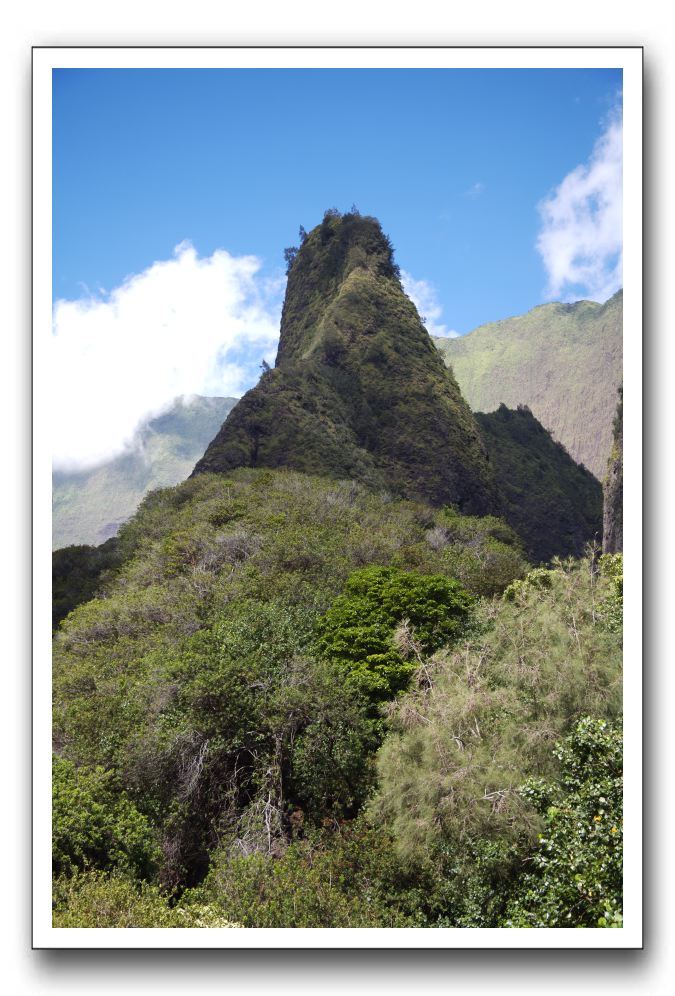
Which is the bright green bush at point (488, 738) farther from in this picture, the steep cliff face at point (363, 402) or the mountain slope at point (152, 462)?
the steep cliff face at point (363, 402)

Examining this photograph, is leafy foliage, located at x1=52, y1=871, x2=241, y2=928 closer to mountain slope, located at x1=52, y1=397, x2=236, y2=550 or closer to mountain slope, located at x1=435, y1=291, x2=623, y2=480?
mountain slope, located at x1=52, y1=397, x2=236, y2=550

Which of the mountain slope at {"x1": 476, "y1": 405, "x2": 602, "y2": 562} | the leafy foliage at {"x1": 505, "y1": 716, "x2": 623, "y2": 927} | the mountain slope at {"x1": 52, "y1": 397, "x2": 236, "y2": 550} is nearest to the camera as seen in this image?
the leafy foliage at {"x1": 505, "y1": 716, "x2": 623, "y2": 927}

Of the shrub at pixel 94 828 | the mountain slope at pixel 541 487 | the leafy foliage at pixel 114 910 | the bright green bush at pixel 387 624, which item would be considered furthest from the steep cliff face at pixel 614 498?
the mountain slope at pixel 541 487

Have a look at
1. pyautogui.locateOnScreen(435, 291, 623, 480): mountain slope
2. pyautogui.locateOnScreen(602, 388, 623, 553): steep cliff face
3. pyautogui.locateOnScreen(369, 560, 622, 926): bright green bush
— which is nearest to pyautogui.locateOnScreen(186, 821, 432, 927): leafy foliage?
pyautogui.locateOnScreen(369, 560, 622, 926): bright green bush

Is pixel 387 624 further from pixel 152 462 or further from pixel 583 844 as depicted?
pixel 152 462

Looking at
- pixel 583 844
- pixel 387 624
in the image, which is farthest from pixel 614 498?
pixel 583 844

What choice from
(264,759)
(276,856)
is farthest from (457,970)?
(264,759)
